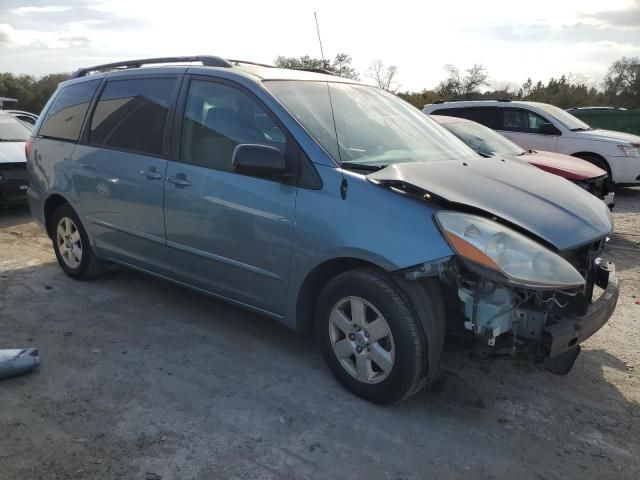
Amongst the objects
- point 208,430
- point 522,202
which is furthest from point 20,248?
point 522,202

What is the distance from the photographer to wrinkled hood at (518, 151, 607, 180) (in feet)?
23.6

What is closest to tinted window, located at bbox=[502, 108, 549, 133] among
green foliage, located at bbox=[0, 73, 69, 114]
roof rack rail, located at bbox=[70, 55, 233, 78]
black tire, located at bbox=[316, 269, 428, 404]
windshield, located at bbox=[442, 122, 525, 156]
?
windshield, located at bbox=[442, 122, 525, 156]

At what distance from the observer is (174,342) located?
3.93 m

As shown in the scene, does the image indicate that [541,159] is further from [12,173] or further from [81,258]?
[12,173]

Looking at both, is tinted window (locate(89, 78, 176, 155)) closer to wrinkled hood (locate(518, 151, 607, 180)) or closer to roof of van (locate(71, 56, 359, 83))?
roof of van (locate(71, 56, 359, 83))

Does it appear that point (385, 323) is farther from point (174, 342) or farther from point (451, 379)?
point (174, 342)

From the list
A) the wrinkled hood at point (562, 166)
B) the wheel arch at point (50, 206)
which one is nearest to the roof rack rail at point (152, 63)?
the wheel arch at point (50, 206)

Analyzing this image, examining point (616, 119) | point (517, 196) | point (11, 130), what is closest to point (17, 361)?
point (517, 196)

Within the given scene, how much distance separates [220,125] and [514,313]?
7.31 ft

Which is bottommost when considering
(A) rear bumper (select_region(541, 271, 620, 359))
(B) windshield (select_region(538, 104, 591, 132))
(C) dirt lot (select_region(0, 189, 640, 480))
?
(C) dirt lot (select_region(0, 189, 640, 480))

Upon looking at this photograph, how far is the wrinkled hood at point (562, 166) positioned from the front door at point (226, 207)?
4.83 meters

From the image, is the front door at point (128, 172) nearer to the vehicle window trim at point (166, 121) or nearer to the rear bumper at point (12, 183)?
the vehicle window trim at point (166, 121)

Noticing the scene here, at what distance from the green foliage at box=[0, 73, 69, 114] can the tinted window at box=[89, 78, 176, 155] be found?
→ 140 ft

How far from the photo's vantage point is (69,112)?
507 centimetres
